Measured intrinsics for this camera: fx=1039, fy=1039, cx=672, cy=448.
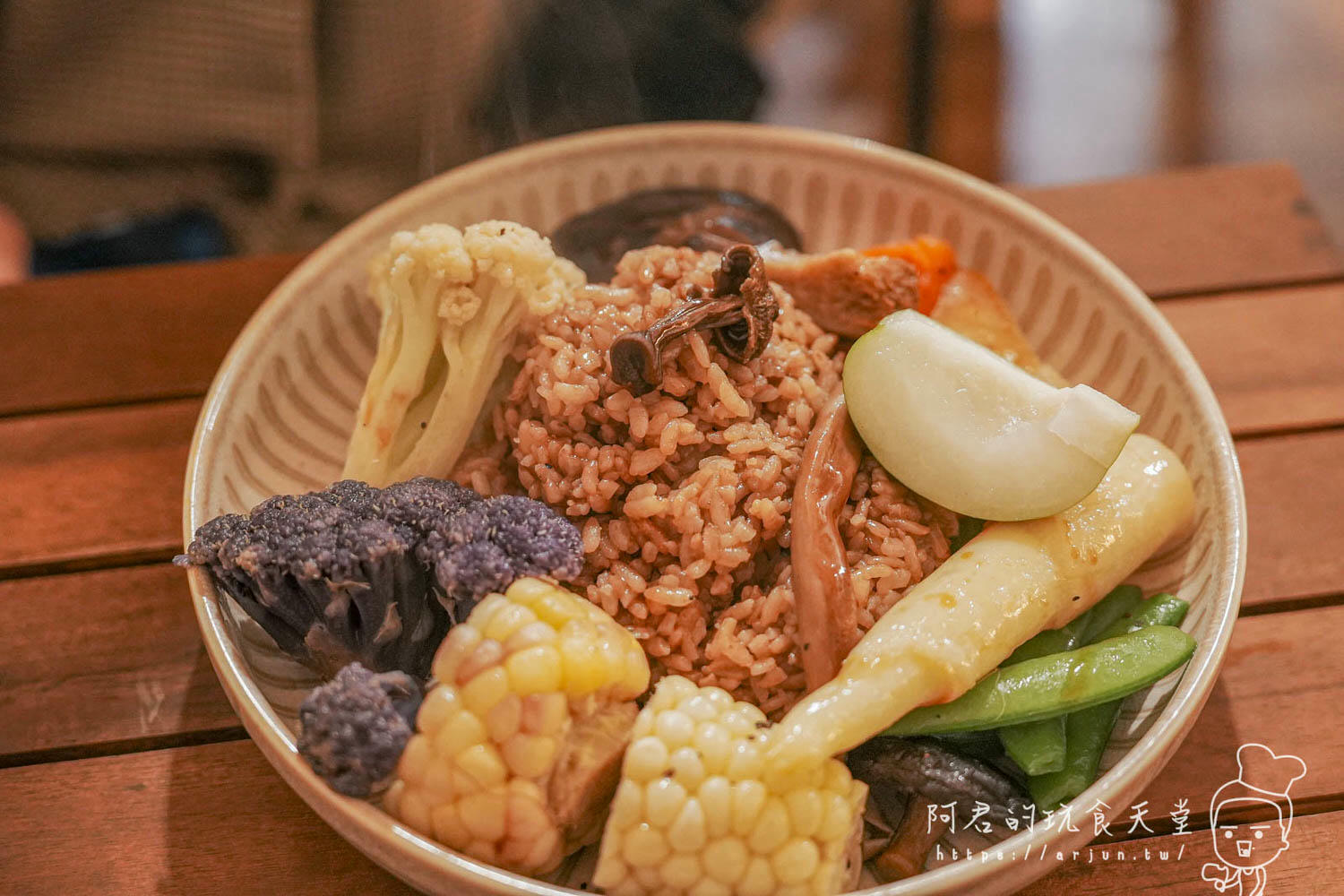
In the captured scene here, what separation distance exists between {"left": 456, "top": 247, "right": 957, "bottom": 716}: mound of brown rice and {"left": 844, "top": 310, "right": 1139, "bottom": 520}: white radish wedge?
4.2 inches

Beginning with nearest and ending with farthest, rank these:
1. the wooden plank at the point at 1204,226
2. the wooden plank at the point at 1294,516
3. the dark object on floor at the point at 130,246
Result: the wooden plank at the point at 1294,516 → the wooden plank at the point at 1204,226 → the dark object on floor at the point at 130,246

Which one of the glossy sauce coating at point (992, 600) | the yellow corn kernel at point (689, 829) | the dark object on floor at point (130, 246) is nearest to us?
the yellow corn kernel at point (689, 829)

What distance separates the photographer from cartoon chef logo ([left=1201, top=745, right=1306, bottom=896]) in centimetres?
204

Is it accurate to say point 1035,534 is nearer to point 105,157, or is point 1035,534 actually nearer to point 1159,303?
point 1159,303

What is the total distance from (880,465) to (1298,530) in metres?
1.19

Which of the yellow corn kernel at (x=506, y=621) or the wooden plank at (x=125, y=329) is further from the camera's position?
the wooden plank at (x=125, y=329)

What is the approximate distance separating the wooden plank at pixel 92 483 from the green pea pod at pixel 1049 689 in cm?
192

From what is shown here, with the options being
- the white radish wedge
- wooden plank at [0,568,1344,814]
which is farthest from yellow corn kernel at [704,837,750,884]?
wooden plank at [0,568,1344,814]

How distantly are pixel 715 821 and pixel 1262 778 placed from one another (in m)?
1.27

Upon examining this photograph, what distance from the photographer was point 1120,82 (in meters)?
6.04

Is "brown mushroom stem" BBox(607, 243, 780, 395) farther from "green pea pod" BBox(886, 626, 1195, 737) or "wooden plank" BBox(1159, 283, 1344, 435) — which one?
"wooden plank" BBox(1159, 283, 1344, 435)

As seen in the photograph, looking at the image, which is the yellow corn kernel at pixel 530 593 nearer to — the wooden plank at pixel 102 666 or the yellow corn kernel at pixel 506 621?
the yellow corn kernel at pixel 506 621

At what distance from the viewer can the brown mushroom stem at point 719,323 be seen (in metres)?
2.18

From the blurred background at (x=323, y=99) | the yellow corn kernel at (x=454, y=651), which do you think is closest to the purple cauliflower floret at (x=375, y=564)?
the yellow corn kernel at (x=454, y=651)
